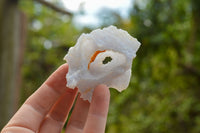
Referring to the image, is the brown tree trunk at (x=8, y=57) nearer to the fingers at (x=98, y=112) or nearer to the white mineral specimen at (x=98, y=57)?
the white mineral specimen at (x=98, y=57)

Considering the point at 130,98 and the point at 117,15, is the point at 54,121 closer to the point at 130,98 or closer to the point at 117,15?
the point at 130,98

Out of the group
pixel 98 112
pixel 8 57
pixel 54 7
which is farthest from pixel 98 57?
pixel 54 7

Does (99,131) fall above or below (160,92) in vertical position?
below

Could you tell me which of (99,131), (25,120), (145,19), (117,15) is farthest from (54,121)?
(117,15)

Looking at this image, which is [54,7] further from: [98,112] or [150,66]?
[98,112]

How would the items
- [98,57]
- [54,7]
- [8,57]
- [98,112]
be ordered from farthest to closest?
[54,7] < [8,57] < [98,57] < [98,112]

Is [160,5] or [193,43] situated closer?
[160,5]

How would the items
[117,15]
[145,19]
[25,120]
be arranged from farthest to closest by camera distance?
[117,15]
[145,19]
[25,120]
